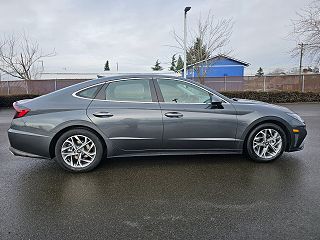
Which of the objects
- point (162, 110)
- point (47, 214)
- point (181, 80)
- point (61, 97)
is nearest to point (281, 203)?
point (162, 110)

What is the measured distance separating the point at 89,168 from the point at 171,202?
1.61 m

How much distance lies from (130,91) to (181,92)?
2.78ft

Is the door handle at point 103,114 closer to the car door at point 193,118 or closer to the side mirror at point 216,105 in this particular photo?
the car door at point 193,118

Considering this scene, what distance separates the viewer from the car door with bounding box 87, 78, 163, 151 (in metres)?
3.86

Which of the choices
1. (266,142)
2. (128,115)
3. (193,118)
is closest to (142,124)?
(128,115)

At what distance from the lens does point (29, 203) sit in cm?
298

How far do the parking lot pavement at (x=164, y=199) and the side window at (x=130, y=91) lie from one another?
1.17 m

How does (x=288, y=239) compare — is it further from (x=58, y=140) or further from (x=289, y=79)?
(x=289, y=79)

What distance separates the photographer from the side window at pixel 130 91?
399 centimetres

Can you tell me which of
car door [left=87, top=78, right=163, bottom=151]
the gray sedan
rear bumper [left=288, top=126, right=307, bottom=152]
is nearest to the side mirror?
the gray sedan

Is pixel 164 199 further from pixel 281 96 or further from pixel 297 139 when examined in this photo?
pixel 281 96

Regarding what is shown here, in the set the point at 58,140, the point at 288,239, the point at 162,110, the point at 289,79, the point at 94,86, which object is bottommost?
the point at 288,239

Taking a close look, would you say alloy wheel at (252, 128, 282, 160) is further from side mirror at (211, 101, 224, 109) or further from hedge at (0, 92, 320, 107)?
hedge at (0, 92, 320, 107)

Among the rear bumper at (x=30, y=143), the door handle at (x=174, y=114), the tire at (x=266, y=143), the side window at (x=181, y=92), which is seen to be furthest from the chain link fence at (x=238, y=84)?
the door handle at (x=174, y=114)
